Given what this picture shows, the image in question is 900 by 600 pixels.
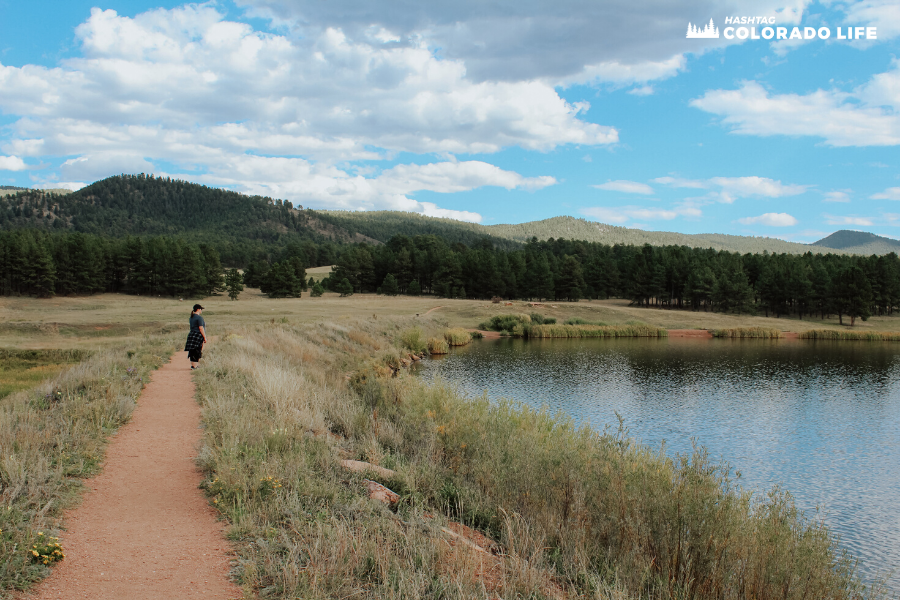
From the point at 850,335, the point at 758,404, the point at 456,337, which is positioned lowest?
the point at 758,404

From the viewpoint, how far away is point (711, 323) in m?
64.8

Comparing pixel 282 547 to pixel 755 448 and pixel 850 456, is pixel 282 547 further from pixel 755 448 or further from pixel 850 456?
pixel 850 456

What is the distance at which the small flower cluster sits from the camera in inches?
202

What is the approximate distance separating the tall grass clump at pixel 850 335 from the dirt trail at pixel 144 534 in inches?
2617

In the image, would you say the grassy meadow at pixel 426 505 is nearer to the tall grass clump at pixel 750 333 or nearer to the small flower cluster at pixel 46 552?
the small flower cluster at pixel 46 552

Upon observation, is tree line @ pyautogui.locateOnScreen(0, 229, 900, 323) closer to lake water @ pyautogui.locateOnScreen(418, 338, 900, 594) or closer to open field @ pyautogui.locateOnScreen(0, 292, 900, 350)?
open field @ pyautogui.locateOnScreen(0, 292, 900, 350)

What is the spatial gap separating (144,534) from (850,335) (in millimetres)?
70869

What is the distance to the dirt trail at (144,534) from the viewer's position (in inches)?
197

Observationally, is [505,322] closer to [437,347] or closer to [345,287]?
[437,347]

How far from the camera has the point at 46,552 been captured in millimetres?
5242

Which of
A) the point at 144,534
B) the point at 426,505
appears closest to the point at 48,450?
the point at 144,534

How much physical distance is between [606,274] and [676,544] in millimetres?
95212

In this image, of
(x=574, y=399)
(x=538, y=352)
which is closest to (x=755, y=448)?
(x=574, y=399)

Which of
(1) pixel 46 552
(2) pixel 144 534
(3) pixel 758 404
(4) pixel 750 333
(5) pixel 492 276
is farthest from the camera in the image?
(5) pixel 492 276
